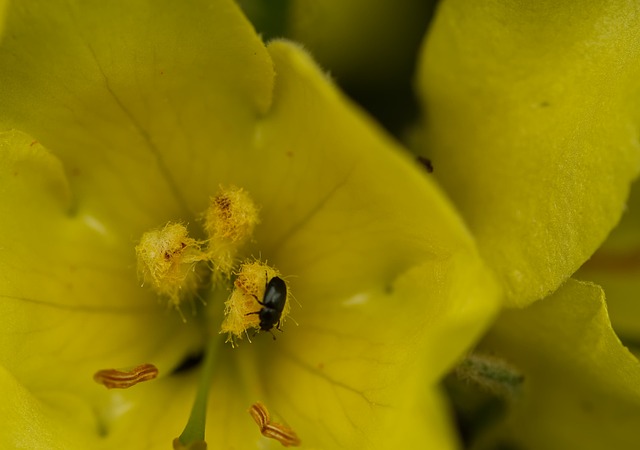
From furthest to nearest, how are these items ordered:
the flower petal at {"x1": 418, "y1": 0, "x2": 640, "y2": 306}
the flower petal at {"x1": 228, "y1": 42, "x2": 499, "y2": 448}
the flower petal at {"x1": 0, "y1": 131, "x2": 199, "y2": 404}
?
1. the flower petal at {"x1": 0, "y1": 131, "x2": 199, "y2": 404}
2. the flower petal at {"x1": 418, "y1": 0, "x2": 640, "y2": 306}
3. the flower petal at {"x1": 228, "y1": 42, "x2": 499, "y2": 448}

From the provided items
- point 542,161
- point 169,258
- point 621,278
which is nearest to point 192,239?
point 169,258

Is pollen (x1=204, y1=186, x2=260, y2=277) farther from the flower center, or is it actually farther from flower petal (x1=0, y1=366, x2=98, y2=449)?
flower petal (x1=0, y1=366, x2=98, y2=449)

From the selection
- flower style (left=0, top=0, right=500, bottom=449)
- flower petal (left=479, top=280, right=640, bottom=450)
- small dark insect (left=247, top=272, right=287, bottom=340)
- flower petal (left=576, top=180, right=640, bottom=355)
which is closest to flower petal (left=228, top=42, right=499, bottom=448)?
flower style (left=0, top=0, right=500, bottom=449)

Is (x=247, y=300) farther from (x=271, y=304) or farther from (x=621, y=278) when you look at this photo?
(x=621, y=278)

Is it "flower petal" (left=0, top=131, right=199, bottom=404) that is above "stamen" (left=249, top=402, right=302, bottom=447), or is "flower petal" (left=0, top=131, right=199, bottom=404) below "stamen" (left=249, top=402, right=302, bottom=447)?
above

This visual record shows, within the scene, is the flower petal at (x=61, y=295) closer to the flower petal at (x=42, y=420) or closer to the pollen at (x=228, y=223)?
the flower petal at (x=42, y=420)

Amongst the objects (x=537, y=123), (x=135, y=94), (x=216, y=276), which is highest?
(x=135, y=94)
